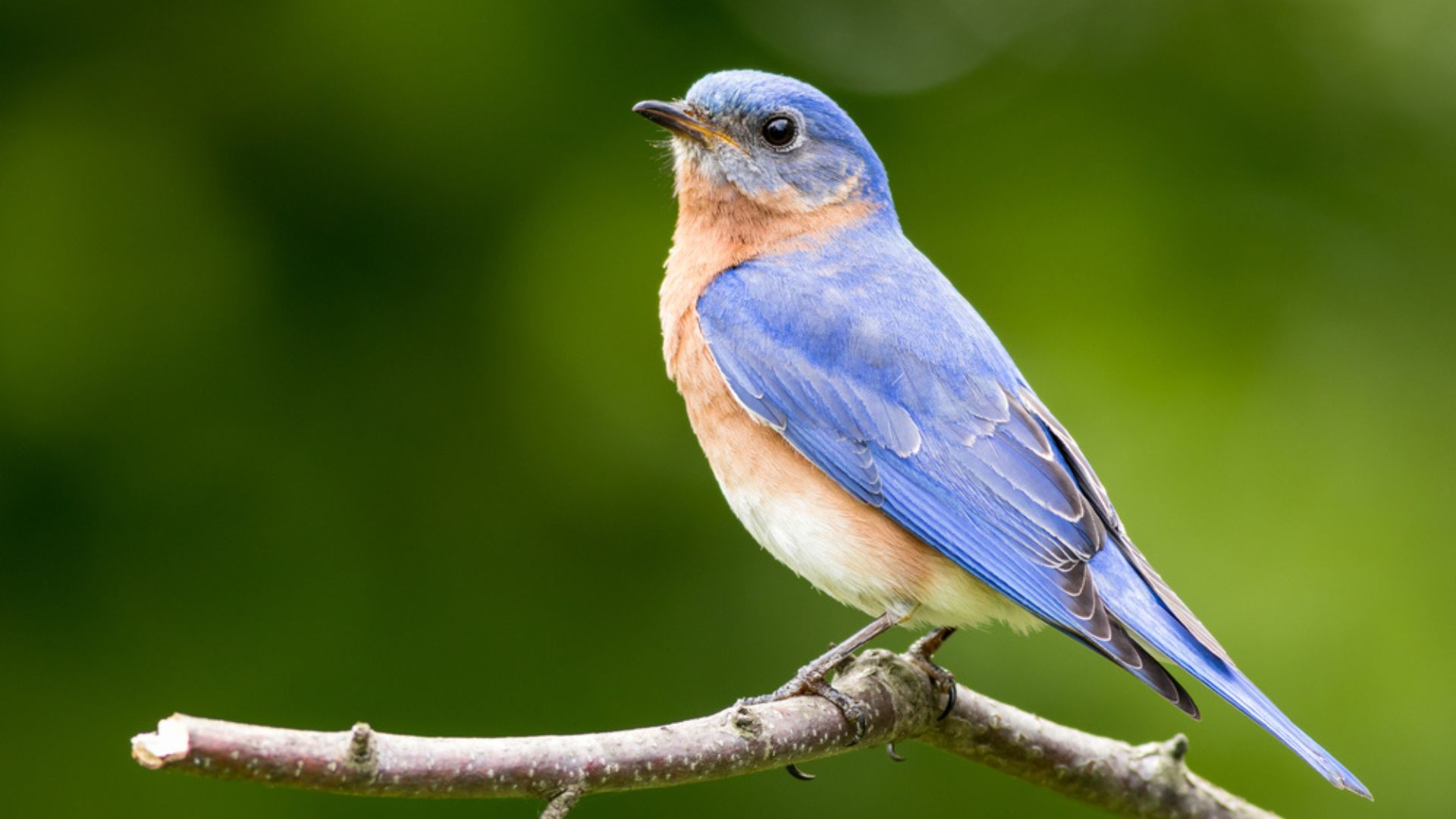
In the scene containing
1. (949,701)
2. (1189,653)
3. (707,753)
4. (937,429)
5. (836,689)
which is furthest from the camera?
(937,429)

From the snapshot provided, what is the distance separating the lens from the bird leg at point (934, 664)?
3.86 m

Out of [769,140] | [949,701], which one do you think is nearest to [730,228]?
[769,140]

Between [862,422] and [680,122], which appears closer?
[862,422]

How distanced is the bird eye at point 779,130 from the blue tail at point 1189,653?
1.61 meters

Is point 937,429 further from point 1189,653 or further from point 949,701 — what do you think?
point 1189,653

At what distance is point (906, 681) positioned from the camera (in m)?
3.81

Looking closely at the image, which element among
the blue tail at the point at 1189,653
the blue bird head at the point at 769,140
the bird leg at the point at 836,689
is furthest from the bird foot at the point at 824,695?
the blue bird head at the point at 769,140

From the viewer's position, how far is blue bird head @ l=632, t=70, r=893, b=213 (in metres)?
4.63

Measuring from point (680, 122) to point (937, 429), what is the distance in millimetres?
1257

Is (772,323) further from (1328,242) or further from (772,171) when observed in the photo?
(1328,242)

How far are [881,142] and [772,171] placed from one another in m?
0.78

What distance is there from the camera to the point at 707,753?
296 cm

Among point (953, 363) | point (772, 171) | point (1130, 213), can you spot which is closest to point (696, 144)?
point (772, 171)

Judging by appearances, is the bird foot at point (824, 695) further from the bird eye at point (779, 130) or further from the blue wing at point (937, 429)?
the bird eye at point (779, 130)
